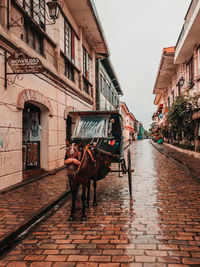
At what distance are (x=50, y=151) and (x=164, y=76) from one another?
21571mm

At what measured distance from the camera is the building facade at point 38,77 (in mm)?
7020

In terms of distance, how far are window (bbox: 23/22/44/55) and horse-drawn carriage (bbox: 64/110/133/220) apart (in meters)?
4.07

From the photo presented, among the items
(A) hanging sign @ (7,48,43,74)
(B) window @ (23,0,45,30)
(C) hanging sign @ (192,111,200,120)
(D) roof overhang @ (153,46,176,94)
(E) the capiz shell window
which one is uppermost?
(D) roof overhang @ (153,46,176,94)

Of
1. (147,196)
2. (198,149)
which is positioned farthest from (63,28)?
(198,149)

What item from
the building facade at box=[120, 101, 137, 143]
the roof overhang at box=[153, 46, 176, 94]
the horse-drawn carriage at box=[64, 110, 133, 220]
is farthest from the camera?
the building facade at box=[120, 101, 137, 143]

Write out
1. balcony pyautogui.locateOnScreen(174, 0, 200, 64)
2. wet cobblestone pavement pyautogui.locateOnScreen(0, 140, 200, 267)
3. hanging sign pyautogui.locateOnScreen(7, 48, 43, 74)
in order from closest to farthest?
1. wet cobblestone pavement pyautogui.locateOnScreen(0, 140, 200, 267)
2. hanging sign pyautogui.locateOnScreen(7, 48, 43, 74)
3. balcony pyautogui.locateOnScreen(174, 0, 200, 64)

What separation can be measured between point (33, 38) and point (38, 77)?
1.57m

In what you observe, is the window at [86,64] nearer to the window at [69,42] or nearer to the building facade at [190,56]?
the window at [69,42]

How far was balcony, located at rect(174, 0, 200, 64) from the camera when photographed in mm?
13057

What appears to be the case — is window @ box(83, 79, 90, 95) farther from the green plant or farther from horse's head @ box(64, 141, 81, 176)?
horse's head @ box(64, 141, 81, 176)

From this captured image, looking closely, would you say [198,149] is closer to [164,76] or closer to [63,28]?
[63,28]

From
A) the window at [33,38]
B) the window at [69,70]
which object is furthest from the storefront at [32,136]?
the window at [69,70]

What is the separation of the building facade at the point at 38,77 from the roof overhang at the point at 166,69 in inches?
263

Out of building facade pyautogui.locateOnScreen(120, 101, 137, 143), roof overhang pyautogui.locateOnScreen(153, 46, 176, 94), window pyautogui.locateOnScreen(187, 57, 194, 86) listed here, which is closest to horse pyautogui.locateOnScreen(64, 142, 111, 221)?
window pyautogui.locateOnScreen(187, 57, 194, 86)
